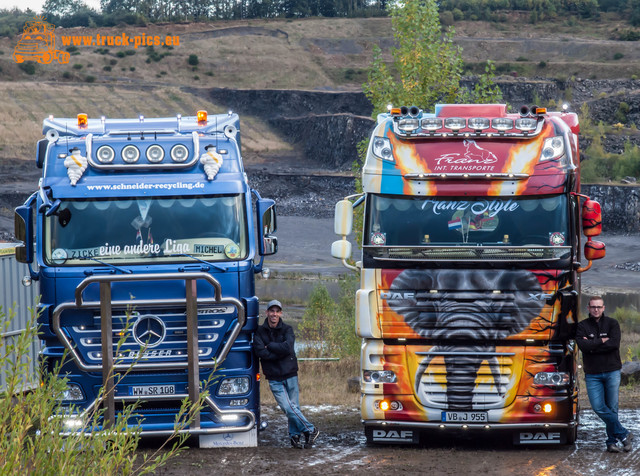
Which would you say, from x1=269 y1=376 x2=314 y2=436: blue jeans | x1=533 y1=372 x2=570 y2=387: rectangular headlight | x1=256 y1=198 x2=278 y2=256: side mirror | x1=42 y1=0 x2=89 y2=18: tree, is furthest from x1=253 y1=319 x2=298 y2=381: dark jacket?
x1=42 y1=0 x2=89 y2=18: tree

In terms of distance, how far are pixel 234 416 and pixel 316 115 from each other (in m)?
87.5

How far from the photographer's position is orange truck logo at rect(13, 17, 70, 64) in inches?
4245

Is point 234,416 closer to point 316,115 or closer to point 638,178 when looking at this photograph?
point 638,178

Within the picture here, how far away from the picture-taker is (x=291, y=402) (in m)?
12.1

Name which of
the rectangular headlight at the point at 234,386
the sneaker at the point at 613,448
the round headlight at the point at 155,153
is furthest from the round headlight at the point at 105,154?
the sneaker at the point at 613,448

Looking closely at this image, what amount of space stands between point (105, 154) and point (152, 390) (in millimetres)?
3156

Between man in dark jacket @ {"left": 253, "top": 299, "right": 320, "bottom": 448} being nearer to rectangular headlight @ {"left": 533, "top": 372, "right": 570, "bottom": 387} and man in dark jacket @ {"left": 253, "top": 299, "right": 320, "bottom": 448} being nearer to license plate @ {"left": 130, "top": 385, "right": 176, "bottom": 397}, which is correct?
license plate @ {"left": 130, "top": 385, "right": 176, "bottom": 397}

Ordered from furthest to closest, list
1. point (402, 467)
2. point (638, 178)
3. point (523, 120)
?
point (638, 178)
point (523, 120)
point (402, 467)

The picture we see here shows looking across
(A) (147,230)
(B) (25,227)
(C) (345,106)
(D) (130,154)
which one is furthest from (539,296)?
(C) (345,106)

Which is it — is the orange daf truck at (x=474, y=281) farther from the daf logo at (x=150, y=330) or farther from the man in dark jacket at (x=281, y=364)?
the daf logo at (x=150, y=330)

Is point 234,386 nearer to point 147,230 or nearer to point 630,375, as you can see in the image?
point 147,230

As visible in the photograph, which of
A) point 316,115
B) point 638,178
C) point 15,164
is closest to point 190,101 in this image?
point 316,115

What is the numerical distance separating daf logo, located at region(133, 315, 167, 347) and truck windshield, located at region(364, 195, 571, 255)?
Answer: 9.33 ft

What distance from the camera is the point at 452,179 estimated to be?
11.6 metres
